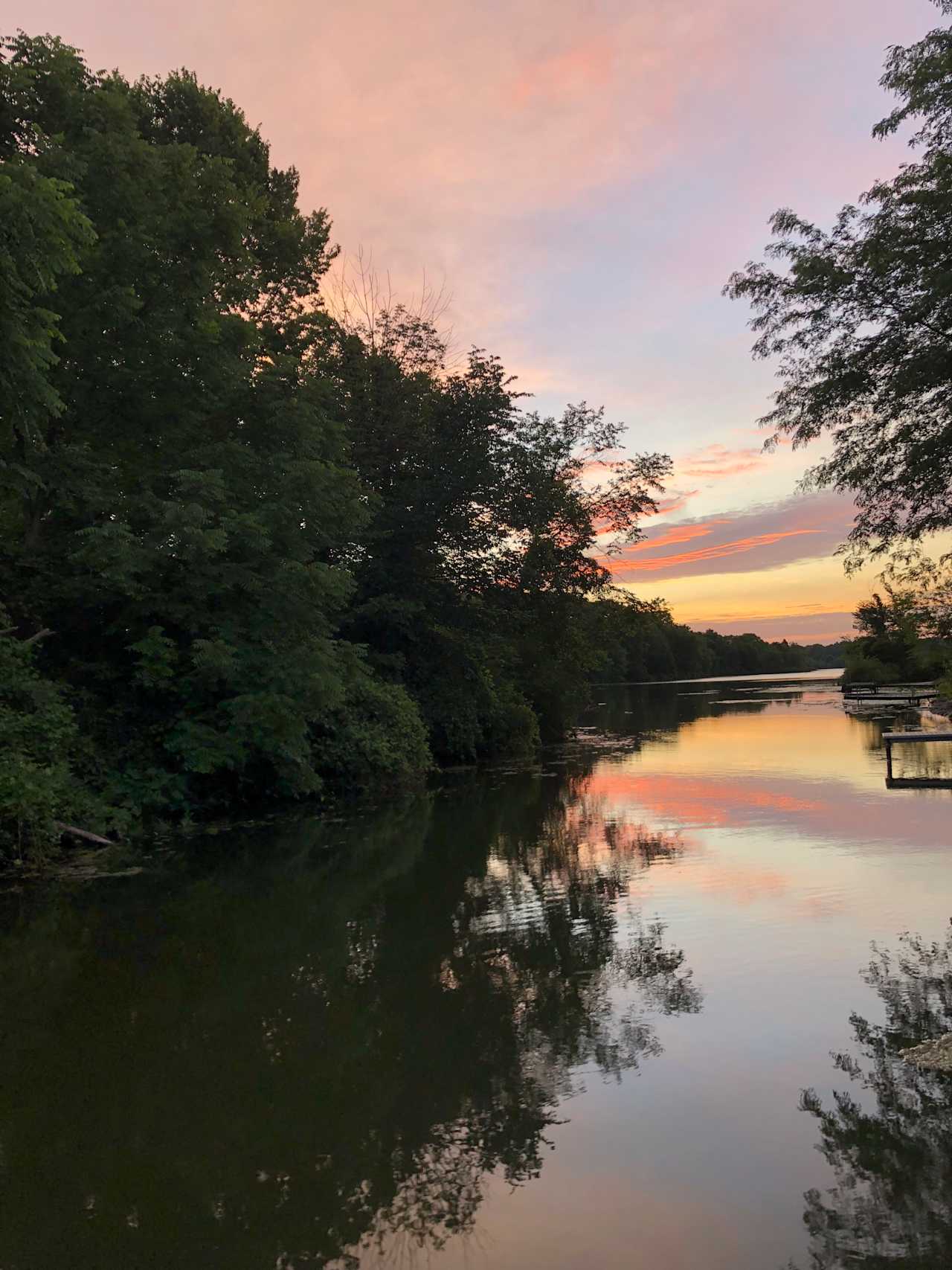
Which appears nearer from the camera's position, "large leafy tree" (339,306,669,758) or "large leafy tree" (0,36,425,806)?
"large leafy tree" (0,36,425,806)

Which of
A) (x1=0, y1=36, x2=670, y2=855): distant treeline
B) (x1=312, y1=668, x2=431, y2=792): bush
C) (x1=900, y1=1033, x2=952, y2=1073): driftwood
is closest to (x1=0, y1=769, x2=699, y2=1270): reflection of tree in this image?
(x1=900, y1=1033, x2=952, y2=1073): driftwood

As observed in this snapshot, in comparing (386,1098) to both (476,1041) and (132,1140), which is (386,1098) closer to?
(476,1041)

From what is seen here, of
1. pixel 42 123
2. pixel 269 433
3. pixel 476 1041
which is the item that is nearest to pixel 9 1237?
pixel 476 1041

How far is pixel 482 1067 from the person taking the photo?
19.3ft

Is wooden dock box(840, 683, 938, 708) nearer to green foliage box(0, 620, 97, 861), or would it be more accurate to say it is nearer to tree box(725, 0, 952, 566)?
tree box(725, 0, 952, 566)

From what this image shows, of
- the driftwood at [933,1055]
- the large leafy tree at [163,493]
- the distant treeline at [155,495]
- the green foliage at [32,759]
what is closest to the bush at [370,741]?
the distant treeline at [155,495]

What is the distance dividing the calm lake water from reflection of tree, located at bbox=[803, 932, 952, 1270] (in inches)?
0.6

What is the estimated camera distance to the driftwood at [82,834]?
1253 cm

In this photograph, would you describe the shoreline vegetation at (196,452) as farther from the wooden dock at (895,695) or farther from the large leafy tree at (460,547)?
the wooden dock at (895,695)

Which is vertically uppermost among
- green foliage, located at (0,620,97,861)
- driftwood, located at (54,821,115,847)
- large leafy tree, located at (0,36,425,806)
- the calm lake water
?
large leafy tree, located at (0,36,425,806)

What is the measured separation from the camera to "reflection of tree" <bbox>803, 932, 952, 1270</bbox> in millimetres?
3828

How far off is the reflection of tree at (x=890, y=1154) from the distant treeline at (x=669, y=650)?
92.8 feet

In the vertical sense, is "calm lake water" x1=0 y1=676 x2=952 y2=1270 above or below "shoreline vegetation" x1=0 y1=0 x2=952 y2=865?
below

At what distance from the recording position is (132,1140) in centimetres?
509
